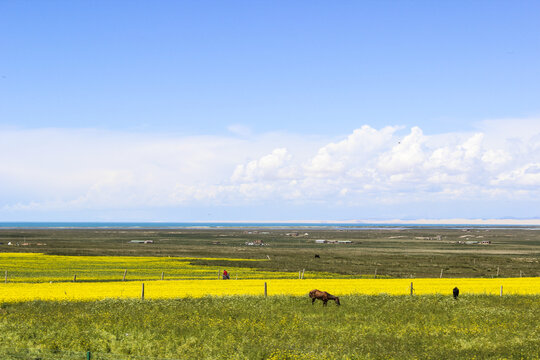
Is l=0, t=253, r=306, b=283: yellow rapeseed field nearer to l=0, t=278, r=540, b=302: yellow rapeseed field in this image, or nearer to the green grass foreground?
l=0, t=278, r=540, b=302: yellow rapeseed field

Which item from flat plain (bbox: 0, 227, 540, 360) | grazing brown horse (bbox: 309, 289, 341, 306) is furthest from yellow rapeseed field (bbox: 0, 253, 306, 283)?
grazing brown horse (bbox: 309, 289, 341, 306)

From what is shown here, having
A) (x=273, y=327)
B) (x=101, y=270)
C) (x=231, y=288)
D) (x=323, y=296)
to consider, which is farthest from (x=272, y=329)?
(x=101, y=270)

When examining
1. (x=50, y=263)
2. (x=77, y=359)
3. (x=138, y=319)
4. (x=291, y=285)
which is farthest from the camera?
(x=50, y=263)

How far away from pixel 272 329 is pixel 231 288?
65.7 feet

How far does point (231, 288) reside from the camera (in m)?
48.1

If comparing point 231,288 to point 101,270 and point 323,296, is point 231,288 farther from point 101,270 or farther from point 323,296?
point 101,270

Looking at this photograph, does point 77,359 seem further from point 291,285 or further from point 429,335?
point 291,285

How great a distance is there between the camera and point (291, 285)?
50.8 m

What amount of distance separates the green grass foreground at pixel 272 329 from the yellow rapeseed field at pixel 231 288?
4.09 meters

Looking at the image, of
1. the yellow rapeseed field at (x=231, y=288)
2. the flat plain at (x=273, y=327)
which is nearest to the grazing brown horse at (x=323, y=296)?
the flat plain at (x=273, y=327)

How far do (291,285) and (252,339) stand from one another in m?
25.3

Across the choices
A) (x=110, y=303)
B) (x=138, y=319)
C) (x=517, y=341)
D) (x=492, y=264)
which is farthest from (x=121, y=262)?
(x=517, y=341)

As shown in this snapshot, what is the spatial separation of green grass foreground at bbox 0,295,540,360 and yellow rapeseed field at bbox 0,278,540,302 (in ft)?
13.4

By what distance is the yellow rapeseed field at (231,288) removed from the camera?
41375mm
